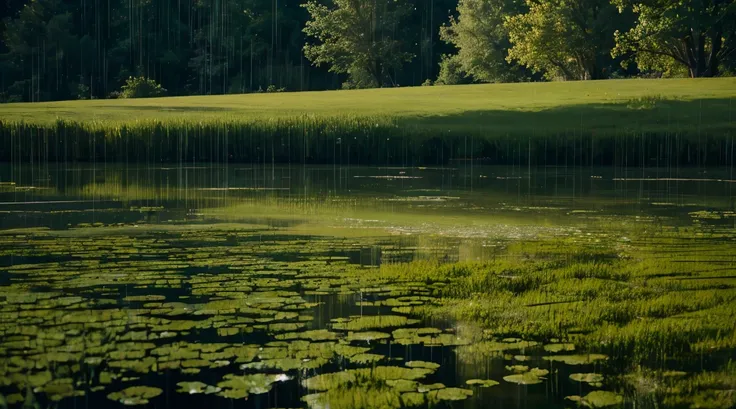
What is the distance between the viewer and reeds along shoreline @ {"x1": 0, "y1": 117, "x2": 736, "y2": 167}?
3238 cm

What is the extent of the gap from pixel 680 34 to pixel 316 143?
2554 cm

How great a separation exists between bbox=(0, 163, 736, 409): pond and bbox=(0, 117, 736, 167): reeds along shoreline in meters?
12.7

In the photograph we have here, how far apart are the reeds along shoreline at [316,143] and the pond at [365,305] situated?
12658 millimetres

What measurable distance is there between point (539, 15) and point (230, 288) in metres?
51.2

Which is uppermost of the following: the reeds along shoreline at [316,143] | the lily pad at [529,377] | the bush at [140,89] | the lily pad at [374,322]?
the bush at [140,89]

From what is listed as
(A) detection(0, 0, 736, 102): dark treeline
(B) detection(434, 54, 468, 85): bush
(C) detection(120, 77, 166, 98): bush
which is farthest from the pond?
(B) detection(434, 54, 468, 85): bush

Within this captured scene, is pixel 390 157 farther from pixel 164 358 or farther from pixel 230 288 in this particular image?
pixel 164 358

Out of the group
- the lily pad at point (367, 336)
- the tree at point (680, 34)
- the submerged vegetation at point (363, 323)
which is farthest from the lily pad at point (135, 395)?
the tree at point (680, 34)

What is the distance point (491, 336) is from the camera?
28.8 feet

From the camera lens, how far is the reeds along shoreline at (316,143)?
3238cm

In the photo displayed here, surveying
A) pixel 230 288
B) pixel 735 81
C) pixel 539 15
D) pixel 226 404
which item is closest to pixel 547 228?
pixel 230 288

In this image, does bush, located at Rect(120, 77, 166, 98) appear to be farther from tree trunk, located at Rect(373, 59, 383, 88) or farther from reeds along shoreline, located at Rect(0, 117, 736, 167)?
reeds along shoreline, located at Rect(0, 117, 736, 167)

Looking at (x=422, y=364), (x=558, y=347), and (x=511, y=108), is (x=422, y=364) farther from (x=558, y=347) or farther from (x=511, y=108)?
(x=511, y=108)

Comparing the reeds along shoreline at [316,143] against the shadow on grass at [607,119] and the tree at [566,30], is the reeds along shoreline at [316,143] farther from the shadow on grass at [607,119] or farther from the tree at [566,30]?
the tree at [566,30]
